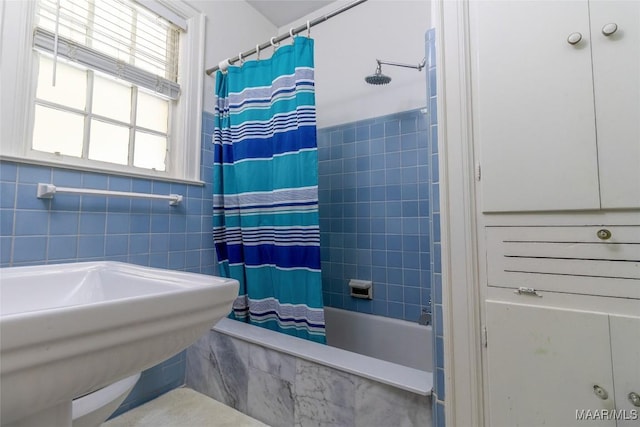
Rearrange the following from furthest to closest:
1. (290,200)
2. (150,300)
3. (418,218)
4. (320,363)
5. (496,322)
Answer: (418,218)
(290,200)
(320,363)
(496,322)
(150,300)

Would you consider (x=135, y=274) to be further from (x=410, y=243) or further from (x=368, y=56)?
(x=368, y=56)

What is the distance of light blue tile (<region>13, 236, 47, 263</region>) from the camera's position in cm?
100

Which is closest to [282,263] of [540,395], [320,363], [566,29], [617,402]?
[320,363]

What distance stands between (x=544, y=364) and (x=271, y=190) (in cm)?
118

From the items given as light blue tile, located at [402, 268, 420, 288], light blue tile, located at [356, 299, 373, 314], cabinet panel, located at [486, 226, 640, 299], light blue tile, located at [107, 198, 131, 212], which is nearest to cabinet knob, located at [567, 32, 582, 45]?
cabinet panel, located at [486, 226, 640, 299]

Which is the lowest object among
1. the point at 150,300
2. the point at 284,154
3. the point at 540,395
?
the point at 540,395

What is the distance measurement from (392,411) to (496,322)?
400mm

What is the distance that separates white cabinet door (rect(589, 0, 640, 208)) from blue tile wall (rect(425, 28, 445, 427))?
349 mm

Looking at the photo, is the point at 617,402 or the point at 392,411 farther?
the point at 392,411

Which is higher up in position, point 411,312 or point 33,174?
point 33,174

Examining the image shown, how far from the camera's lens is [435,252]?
0.84 metres

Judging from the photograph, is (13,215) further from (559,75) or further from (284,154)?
(559,75)

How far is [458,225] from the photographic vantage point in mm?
786

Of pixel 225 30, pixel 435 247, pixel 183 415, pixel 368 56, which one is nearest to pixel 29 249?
pixel 183 415
